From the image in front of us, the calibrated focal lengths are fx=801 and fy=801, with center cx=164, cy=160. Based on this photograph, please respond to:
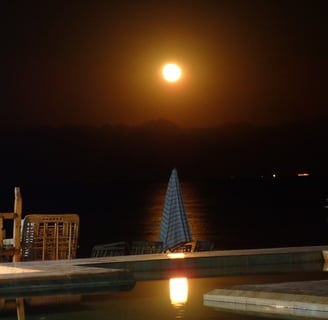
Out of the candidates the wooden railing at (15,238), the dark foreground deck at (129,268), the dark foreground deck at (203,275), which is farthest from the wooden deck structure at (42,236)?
the dark foreground deck at (203,275)

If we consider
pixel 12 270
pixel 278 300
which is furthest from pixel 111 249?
pixel 278 300

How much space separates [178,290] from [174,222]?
5966mm

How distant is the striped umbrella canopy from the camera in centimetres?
1398

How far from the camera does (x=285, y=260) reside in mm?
10391

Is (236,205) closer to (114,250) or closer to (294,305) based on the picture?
(114,250)

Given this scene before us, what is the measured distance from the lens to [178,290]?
8250mm

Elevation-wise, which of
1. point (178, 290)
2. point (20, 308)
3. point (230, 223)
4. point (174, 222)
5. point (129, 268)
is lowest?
point (20, 308)

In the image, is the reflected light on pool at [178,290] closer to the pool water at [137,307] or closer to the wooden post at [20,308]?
the pool water at [137,307]

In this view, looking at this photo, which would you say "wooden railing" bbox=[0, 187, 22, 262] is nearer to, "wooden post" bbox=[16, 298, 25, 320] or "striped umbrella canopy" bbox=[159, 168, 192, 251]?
"wooden post" bbox=[16, 298, 25, 320]

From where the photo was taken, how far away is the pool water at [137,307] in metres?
Answer: 6.78

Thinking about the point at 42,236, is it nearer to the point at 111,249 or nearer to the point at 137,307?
the point at 111,249

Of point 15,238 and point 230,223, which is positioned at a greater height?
point 230,223

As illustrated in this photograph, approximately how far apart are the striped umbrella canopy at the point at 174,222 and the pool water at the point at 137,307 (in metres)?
5.25

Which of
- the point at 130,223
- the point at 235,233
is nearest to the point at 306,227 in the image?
the point at 235,233
